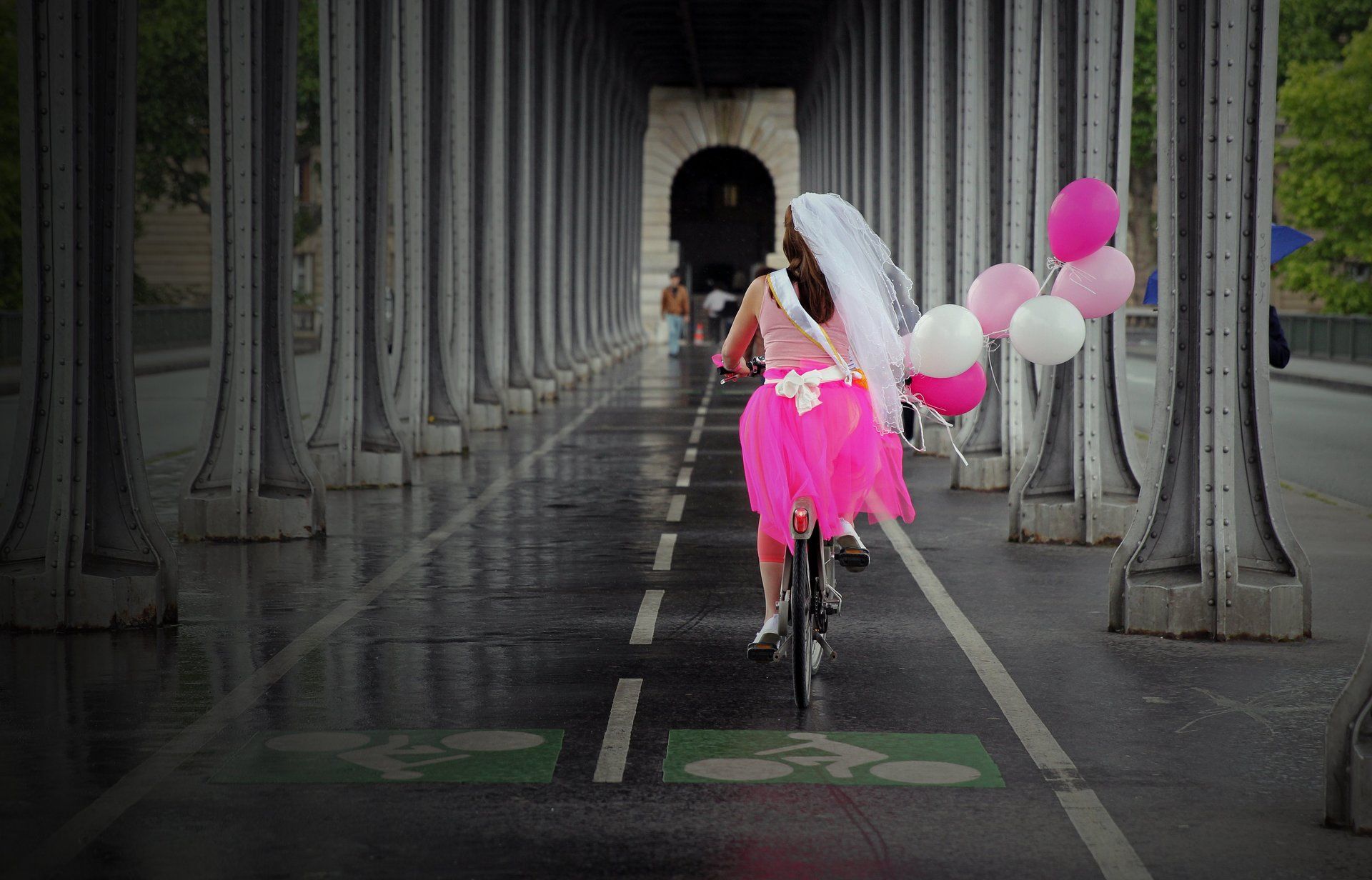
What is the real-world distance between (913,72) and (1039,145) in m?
14.9

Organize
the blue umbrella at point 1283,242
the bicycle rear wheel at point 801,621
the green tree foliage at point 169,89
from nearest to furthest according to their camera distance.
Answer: the bicycle rear wheel at point 801,621 → the blue umbrella at point 1283,242 → the green tree foliage at point 169,89

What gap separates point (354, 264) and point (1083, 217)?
391 inches

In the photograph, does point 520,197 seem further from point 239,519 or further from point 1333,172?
point 1333,172

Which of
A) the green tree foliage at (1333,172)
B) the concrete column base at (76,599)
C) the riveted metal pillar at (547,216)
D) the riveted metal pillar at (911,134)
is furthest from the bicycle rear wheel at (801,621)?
the green tree foliage at (1333,172)

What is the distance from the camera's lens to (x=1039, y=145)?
15.6 meters

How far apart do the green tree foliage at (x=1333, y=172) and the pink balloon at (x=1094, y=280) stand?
44829 mm

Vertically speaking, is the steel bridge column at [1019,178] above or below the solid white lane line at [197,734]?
above

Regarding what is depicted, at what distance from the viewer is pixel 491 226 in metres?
28.7

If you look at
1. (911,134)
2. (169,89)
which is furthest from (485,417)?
(169,89)

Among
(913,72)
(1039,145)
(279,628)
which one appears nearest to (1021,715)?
(279,628)

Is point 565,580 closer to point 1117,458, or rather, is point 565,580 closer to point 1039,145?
point 1117,458

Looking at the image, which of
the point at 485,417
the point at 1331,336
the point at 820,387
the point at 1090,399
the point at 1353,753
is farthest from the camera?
the point at 1331,336

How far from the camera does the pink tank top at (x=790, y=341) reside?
846cm

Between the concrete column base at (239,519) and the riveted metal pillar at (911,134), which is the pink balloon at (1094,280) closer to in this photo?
the concrete column base at (239,519)
